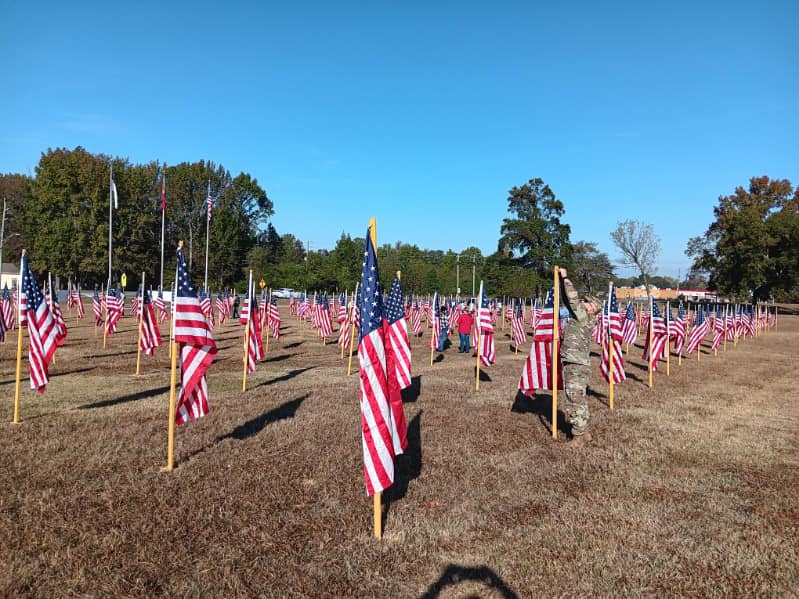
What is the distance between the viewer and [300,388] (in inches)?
532

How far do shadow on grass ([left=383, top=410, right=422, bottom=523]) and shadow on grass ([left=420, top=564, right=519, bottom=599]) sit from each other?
3.99ft

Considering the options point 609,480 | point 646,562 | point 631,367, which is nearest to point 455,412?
point 609,480

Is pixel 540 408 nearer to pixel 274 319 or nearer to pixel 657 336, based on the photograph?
pixel 657 336

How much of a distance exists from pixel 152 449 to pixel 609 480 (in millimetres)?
6628

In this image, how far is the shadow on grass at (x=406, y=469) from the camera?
6.37 meters

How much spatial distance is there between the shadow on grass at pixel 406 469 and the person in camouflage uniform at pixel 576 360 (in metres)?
2.63

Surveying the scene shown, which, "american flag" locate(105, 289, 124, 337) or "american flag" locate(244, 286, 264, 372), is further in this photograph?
"american flag" locate(105, 289, 124, 337)

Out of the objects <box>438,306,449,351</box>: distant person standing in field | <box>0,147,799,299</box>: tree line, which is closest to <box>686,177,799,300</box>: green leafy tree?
<box>0,147,799,299</box>: tree line

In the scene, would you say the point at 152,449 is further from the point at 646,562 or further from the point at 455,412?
the point at 646,562

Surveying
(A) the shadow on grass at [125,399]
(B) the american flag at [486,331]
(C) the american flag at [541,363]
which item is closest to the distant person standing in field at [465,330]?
(B) the american flag at [486,331]

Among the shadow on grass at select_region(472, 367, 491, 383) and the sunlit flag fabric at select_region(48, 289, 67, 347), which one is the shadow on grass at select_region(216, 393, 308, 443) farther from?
the shadow on grass at select_region(472, 367, 491, 383)

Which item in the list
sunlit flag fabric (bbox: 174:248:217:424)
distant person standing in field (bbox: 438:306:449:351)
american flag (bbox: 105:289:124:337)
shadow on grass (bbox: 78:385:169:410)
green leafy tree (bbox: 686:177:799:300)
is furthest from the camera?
green leafy tree (bbox: 686:177:799:300)

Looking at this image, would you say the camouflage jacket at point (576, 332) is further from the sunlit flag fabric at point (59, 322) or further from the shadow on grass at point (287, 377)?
the sunlit flag fabric at point (59, 322)

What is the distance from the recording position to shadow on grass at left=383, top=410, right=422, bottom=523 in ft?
20.9
